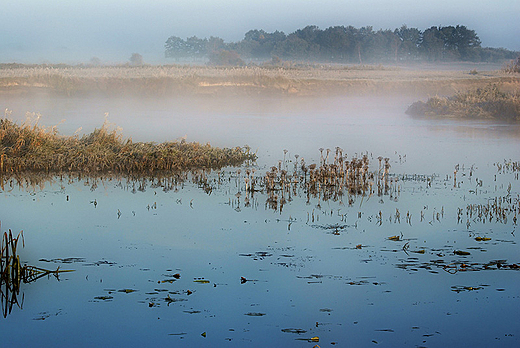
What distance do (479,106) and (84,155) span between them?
1746 cm

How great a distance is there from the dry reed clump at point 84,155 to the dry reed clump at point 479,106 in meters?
15.0

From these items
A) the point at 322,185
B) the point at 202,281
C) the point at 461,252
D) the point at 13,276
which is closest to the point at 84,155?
the point at 322,185

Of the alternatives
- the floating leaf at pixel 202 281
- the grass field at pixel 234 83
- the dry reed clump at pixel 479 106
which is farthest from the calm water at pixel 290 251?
the grass field at pixel 234 83

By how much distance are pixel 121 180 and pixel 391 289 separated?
6146 mm

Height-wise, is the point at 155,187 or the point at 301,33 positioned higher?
the point at 301,33

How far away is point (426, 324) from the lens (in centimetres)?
450

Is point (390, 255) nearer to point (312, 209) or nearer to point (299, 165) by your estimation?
point (312, 209)

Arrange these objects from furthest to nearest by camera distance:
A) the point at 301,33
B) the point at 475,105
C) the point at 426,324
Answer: the point at 301,33 → the point at 475,105 → the point at 426,324

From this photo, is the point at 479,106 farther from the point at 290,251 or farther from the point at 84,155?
the point at 290,251

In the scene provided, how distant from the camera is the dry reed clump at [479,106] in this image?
23.1 meters

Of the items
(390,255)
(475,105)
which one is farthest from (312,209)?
(475,105)

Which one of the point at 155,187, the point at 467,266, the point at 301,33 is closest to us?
the point at 467,266

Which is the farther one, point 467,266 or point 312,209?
point 312,209

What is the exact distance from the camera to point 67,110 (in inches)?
1005
